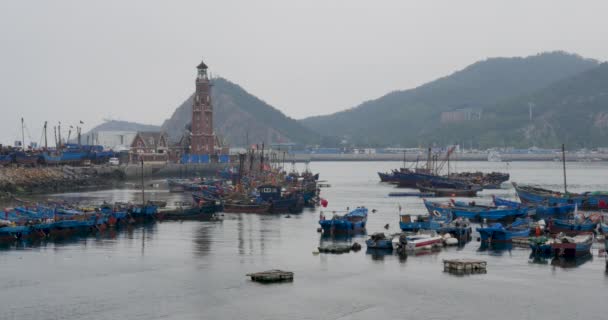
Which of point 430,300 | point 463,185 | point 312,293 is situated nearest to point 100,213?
point 312,293

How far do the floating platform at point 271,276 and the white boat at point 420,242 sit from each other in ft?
45.5

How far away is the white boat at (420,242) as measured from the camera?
64.6 metres

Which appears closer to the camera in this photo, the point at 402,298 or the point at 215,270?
the point at 402,298

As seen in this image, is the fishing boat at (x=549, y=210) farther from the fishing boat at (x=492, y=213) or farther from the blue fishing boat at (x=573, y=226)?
the blue fishing boat at (x=573, y=226)

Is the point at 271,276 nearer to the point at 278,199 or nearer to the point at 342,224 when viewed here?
the point at 342,224

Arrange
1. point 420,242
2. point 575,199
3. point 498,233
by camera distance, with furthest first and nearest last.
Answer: point 575,199
point 498,233
point 420,242

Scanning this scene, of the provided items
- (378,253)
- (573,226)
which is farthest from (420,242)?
(573,226)

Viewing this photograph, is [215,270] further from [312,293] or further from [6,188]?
[6,188]

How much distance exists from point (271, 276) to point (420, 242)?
17080 mm

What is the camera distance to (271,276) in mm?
52906

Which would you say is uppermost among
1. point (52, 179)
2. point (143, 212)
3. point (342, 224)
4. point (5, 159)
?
point (5, 159)

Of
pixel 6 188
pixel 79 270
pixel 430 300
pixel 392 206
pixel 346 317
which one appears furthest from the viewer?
pixel 6 188

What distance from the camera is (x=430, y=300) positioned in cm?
4778

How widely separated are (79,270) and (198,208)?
117 ft
